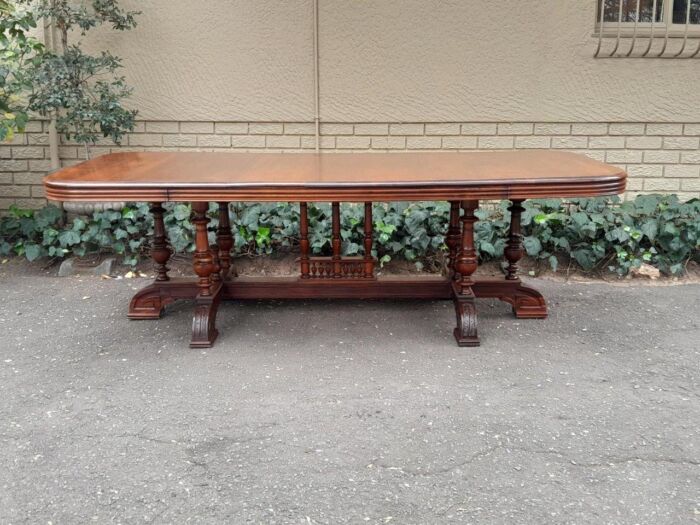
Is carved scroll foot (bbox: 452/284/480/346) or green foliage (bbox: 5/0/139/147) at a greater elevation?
green foliage (bbox: 5/0/139/147)

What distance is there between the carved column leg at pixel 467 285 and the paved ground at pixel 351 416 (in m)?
0.11

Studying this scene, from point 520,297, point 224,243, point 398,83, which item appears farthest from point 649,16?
point 224,243

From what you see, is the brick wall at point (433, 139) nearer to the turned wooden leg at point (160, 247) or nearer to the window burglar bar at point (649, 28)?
the window burglar bar at point (649, 28)

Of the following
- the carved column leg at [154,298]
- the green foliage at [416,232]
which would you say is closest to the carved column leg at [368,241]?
the green foliage at [416,232]

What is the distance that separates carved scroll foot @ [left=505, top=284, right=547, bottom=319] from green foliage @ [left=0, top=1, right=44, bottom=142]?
11.8ft

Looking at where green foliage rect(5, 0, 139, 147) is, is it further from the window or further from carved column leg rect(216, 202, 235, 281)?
the window

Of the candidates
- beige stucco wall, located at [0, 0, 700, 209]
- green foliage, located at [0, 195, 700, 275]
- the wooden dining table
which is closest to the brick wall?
beige stucco wall, located at [0, 0, 700, 209]

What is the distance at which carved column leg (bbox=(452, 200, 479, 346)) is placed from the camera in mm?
3613

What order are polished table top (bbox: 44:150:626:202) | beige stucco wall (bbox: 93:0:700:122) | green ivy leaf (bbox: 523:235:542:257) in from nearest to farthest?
polished table top (bbox: 44:150:626:202) < green ivy leaf (bbox: 523:235:542:257) < beige stucco wall (bbox: 93:0:700:122)

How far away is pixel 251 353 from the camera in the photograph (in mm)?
3551

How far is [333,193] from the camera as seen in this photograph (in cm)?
319

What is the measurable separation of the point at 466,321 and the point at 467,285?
0.21 metres

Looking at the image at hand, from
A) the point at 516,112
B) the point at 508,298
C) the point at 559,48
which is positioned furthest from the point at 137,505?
the point at 559,48

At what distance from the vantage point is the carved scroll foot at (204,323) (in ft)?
11.9
